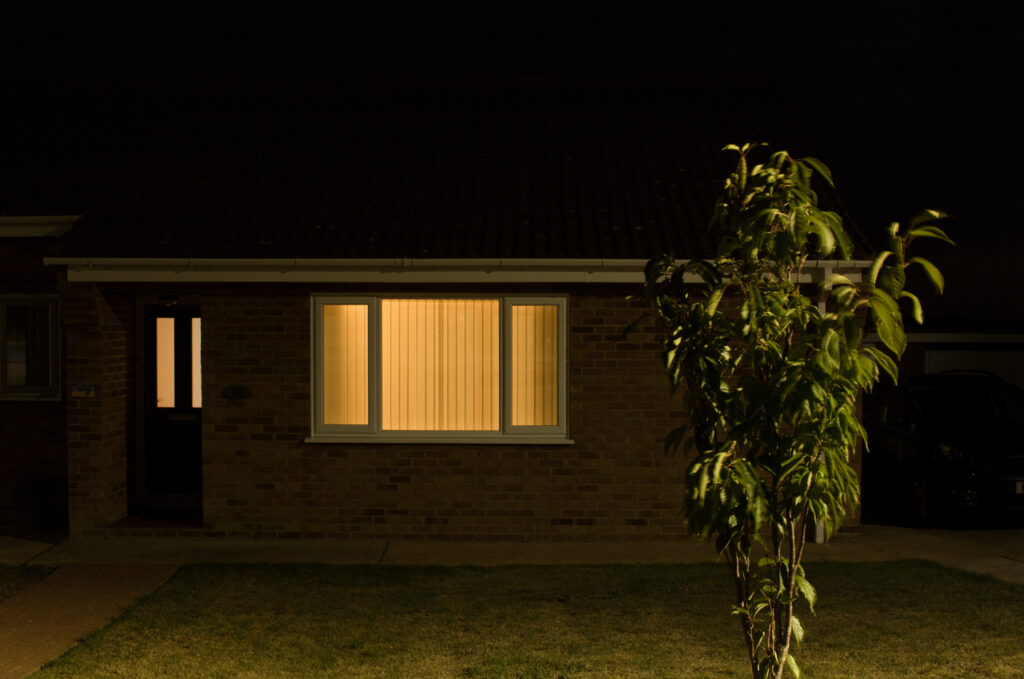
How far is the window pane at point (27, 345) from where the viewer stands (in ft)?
36.2

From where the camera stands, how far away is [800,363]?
159 inches

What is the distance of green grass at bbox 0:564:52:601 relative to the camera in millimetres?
8118

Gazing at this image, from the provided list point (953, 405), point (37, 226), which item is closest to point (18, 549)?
point (37, 226)

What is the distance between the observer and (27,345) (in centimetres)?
1107

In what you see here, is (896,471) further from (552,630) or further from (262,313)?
(262,313)

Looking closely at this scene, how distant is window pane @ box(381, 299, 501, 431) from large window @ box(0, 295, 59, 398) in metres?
3.93

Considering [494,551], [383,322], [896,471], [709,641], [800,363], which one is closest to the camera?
[800,363]

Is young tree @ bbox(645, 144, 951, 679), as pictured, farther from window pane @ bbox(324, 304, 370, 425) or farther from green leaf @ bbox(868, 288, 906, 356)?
window pane @ bbox(324, 304, 370, 425)

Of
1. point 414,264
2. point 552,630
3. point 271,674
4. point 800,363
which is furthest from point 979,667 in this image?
point 414,264

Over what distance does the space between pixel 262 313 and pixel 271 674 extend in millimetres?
4618

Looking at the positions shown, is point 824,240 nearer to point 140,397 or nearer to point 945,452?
point 945,452

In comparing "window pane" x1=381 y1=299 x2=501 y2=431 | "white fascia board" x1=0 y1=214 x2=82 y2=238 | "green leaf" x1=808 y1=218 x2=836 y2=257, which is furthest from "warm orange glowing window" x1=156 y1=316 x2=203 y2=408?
"green leaf" x1=808 y1=218 x2=836 y2=257

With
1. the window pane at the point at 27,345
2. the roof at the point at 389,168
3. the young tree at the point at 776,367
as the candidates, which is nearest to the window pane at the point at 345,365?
the roof at the point at 389,168

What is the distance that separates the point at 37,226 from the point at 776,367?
29.2 feet
